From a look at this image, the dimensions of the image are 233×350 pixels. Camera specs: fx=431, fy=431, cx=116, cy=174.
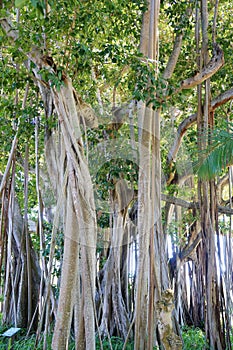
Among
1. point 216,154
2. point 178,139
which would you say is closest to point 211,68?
point 178,139

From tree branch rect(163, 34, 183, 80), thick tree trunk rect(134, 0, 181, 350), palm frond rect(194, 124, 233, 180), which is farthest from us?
tree branch rect(163, 34, 183, 80)

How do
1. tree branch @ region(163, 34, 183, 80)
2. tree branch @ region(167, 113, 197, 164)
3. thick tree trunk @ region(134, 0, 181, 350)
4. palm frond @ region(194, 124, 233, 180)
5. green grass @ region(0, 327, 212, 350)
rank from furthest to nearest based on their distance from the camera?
tree branch @ region(167, 113, 197, 164) → tree branch @ region(163, 34, 183, 80) → green grass @ region(0, 327, 212, 350) → thick tree trunk @ region(134, 0, 181, 350) → palm frond @ region(194, 124, 233, 180)

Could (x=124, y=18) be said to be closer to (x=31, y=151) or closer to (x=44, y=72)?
(x=44, y=72)

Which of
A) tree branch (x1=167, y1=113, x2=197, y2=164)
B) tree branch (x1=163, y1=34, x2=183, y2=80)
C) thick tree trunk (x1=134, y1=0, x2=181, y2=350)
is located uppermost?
tree branch (x1=163, y1=34, x2=183, y2=80)

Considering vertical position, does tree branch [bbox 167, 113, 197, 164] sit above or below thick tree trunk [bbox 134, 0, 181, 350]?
above

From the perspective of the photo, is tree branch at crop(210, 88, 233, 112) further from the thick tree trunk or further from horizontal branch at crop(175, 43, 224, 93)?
the thick tree trunk

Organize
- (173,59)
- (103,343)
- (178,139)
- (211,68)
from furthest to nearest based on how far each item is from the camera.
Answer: (178,139) < (173,59) < (103,343) < (211,68)

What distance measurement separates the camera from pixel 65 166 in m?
2.91

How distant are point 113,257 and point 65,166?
1.71 metres

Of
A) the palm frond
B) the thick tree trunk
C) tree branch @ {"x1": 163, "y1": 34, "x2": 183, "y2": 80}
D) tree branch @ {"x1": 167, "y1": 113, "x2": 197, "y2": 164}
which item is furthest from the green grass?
tree branch @ {"x1": 163, "y1": 34, "x2": 183, "y2": 80}

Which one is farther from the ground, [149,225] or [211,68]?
[211,68]

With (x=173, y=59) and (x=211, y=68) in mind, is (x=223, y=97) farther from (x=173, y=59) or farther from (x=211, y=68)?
(x=173, y=59)

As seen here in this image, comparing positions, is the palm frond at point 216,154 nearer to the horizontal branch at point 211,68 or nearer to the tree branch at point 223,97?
the horizontal branch at point 211,68

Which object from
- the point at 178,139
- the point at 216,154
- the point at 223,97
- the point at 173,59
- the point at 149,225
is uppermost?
the point at 173,59
